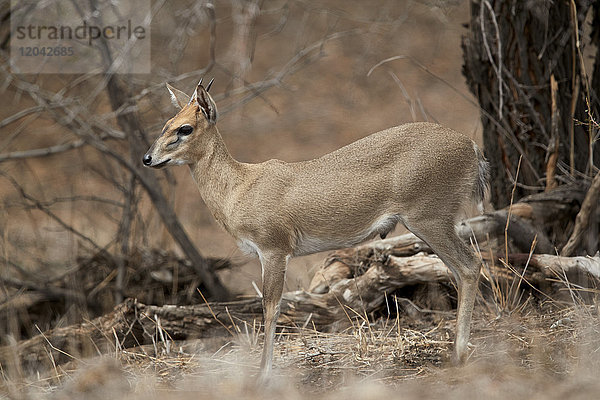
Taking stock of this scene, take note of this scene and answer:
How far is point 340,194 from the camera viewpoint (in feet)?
15.1

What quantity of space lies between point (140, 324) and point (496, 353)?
277 centimetres

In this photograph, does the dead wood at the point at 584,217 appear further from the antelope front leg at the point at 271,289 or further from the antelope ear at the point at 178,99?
the antelope ear at the point at 178,99

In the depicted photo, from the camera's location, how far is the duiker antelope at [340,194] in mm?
4574

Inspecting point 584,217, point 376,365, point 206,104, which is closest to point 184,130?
point 206,104

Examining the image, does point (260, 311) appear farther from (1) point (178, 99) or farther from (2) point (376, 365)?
(1) point (178, 99)

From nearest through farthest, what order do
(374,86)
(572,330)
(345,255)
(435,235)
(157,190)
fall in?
(435,235) < (572,330) < (345,255) < (157,190) < (374,86)

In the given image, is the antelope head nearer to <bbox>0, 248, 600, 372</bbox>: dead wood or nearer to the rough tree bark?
<bbox>0, 248, 600, 372</bbox>: dead wood

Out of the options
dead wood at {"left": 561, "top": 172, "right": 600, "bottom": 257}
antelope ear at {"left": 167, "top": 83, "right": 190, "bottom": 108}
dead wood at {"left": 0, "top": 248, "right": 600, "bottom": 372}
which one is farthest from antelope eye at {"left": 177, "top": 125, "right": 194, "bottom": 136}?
dead wood at {"left": 561, "top": 172, "right": 600, "bottom": 257}

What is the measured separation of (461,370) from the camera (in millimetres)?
4316

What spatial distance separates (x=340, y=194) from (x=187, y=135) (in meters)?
1.05

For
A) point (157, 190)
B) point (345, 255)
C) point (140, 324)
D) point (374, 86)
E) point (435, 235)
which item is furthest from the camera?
point (374, 86)

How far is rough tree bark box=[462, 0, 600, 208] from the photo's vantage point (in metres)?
6.73

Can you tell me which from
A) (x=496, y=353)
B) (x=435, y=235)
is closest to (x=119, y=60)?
(x=435, y=235)

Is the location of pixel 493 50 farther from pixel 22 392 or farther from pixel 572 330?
pixel 22 392
